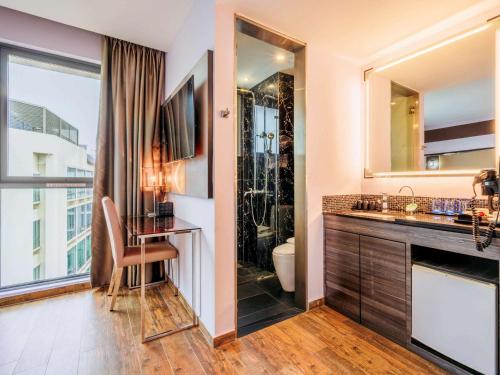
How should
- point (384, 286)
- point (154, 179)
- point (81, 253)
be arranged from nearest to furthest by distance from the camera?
point (384, 286)
point (81, 253)
point (154, 179)

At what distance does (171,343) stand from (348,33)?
2943 millimetres

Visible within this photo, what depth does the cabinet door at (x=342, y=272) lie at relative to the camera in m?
2.08

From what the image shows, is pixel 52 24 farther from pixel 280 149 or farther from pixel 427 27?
pixel 427 27

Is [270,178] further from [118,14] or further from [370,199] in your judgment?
[118,14]

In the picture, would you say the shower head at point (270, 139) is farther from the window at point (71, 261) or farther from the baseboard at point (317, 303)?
the window at point (71, 261)

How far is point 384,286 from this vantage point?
1.86 metres

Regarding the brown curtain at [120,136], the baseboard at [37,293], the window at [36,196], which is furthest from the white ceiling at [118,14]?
the baseboard at [37,293]

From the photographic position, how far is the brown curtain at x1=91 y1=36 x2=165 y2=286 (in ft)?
8.89

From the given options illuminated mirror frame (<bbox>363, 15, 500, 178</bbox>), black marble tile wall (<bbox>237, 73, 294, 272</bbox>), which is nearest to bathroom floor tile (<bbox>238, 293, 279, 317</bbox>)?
black marble tile wall (<bbox>237, 73, 294, 272</bbox>)

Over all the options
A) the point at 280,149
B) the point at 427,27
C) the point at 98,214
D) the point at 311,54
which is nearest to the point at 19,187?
the point at 98,214

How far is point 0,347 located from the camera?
1.76 meters

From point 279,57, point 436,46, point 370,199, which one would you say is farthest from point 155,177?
point 436,46

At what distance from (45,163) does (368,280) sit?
3431mm

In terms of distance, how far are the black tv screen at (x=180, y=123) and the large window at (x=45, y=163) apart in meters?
0.93
